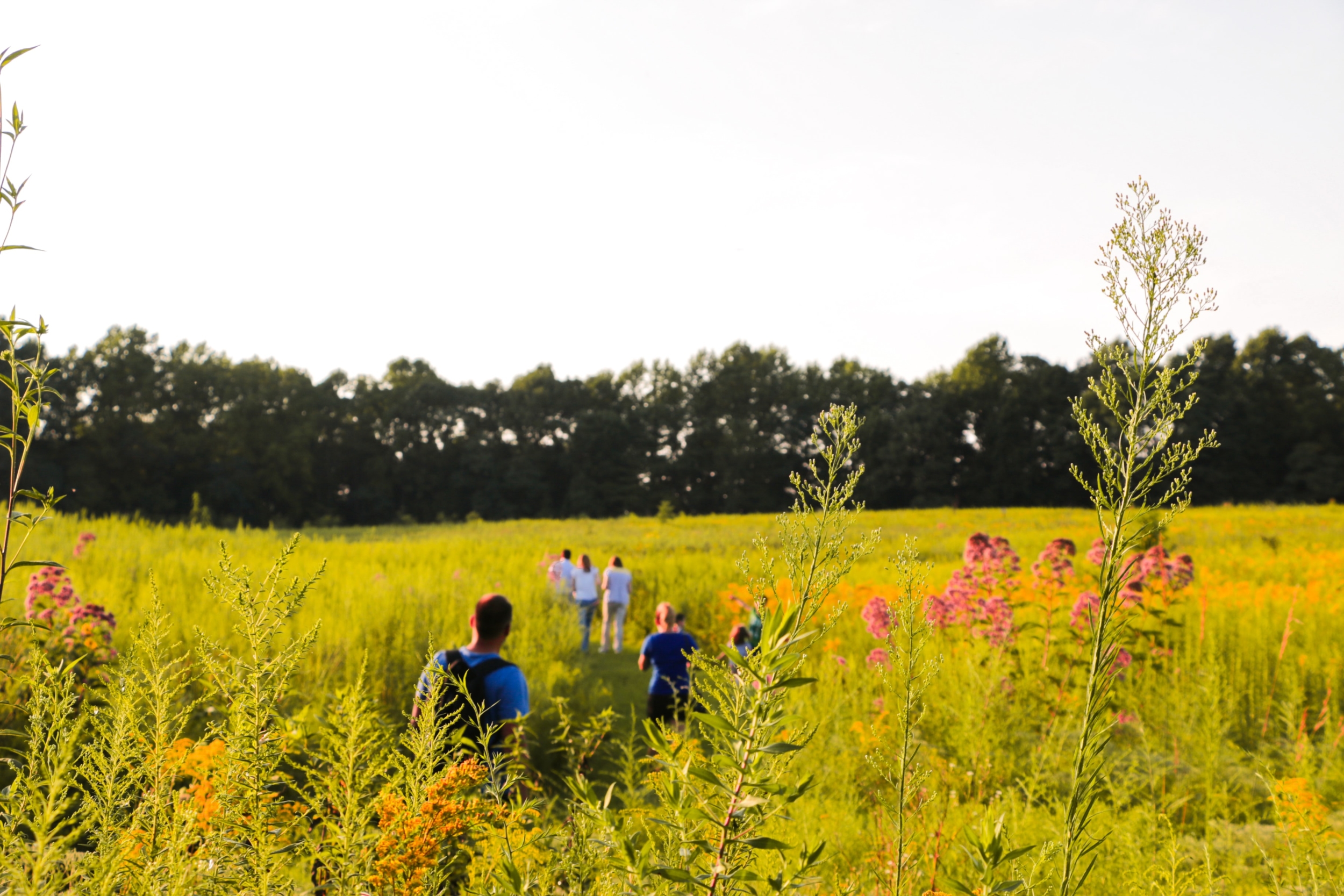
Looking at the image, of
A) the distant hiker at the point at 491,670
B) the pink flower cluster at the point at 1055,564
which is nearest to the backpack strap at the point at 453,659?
the distant hiker at the point at 491,670

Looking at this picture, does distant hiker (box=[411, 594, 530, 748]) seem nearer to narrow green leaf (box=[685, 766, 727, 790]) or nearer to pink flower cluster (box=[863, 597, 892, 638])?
narrow green leaf (box=[685, 766, 727, 790])

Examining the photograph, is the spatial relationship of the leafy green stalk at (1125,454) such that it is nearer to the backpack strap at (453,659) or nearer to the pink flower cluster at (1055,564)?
the backpack strap at (453,659)

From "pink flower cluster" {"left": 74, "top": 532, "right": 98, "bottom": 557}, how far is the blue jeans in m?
6.26

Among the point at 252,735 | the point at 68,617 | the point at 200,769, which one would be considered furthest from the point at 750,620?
the point at 252,735

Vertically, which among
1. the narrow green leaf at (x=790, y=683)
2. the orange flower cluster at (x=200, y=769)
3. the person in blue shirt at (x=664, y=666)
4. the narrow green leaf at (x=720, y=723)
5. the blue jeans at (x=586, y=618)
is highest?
the narrow green leaf at (x=790, y=683)

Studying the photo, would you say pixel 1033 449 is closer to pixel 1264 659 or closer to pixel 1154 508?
pixel 1264 659

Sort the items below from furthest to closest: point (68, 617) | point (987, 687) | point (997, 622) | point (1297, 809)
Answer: point (997, 622) < point (68, 617) < point (987, 687) < point (1297, 809)

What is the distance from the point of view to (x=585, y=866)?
129cm

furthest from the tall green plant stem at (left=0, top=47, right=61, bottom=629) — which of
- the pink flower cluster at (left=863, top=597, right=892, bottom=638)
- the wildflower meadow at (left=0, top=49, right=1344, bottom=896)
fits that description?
the pink flower cluster at (left=863, top=597, right=892, bottom=638)

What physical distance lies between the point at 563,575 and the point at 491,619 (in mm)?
8166

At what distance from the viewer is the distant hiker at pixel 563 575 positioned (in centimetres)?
1120

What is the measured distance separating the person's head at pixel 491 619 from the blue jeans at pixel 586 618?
712 centimetres

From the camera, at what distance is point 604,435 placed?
5884 cm

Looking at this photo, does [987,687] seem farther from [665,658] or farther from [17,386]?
[17,386]
